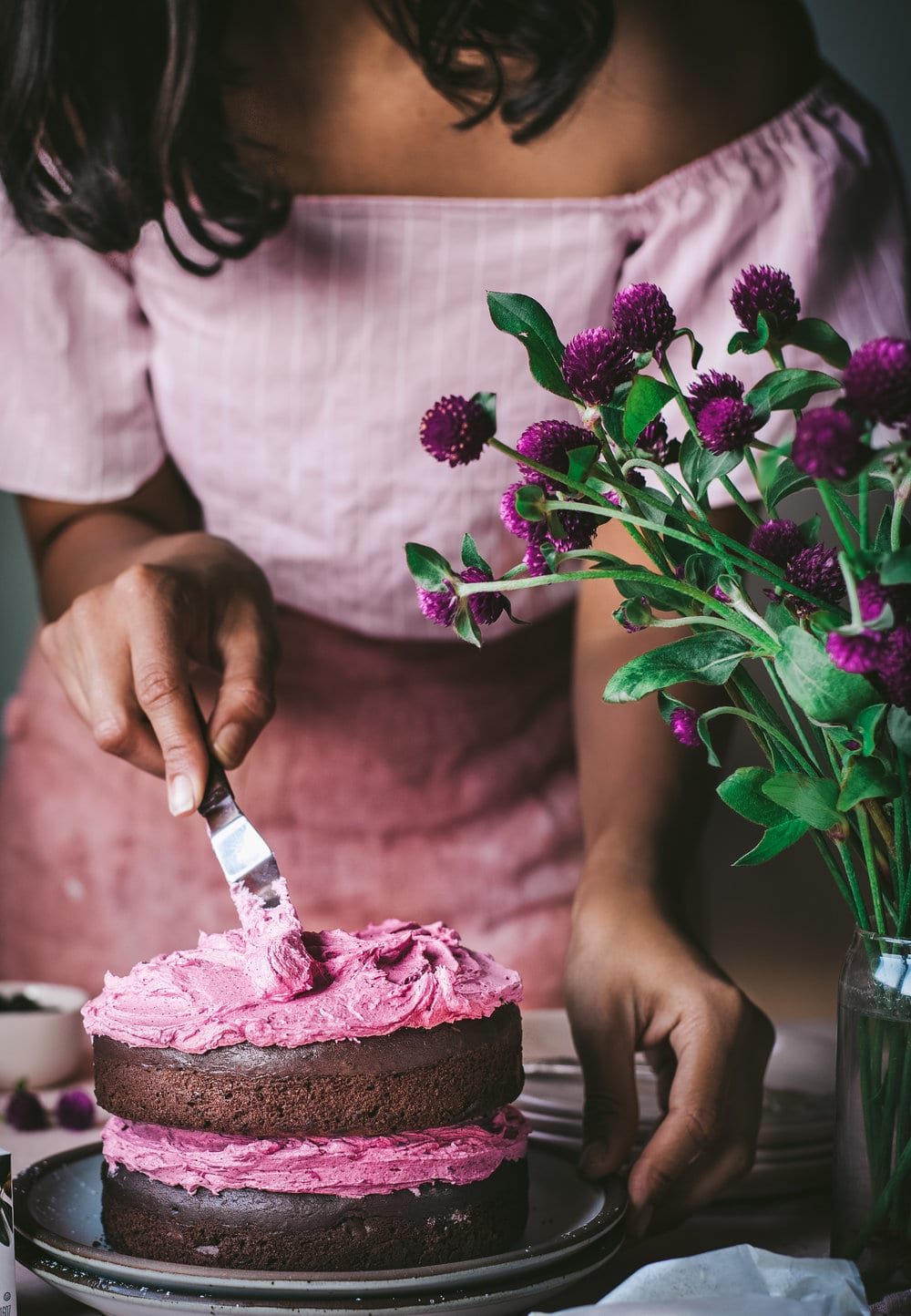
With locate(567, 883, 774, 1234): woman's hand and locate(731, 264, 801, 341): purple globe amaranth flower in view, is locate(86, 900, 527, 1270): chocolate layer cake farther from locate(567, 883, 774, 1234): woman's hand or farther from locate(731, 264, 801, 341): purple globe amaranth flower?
locate(731, 264, 801, 341): purple globe amaranth flower

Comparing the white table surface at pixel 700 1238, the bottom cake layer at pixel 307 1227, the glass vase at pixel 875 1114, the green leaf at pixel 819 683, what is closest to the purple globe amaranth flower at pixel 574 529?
the green leaf at pixel 819 683

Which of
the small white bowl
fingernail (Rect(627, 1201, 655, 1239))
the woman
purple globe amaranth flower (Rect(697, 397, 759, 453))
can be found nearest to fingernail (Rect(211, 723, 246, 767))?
the woman

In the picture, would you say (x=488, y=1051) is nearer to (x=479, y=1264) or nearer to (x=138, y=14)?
(x=479, y=1264)

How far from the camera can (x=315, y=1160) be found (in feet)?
2.41

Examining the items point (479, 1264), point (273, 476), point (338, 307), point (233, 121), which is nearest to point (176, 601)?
point (273, 476)

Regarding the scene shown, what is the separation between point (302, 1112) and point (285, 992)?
0.07 metres

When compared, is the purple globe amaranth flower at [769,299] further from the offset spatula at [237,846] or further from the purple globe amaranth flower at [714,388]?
the offset spatula at [237,846]

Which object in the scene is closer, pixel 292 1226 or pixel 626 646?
pixel 292 1226

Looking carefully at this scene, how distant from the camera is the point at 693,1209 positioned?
0.91 meters

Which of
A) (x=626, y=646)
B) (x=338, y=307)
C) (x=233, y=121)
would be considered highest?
(x=233, y=121)

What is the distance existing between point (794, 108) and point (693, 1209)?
3.13ft

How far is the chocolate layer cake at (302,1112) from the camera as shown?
0.73 m

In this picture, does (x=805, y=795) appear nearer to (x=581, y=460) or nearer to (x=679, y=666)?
(x=679, y=666)

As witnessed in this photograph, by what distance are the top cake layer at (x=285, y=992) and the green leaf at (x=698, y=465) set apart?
32cm
